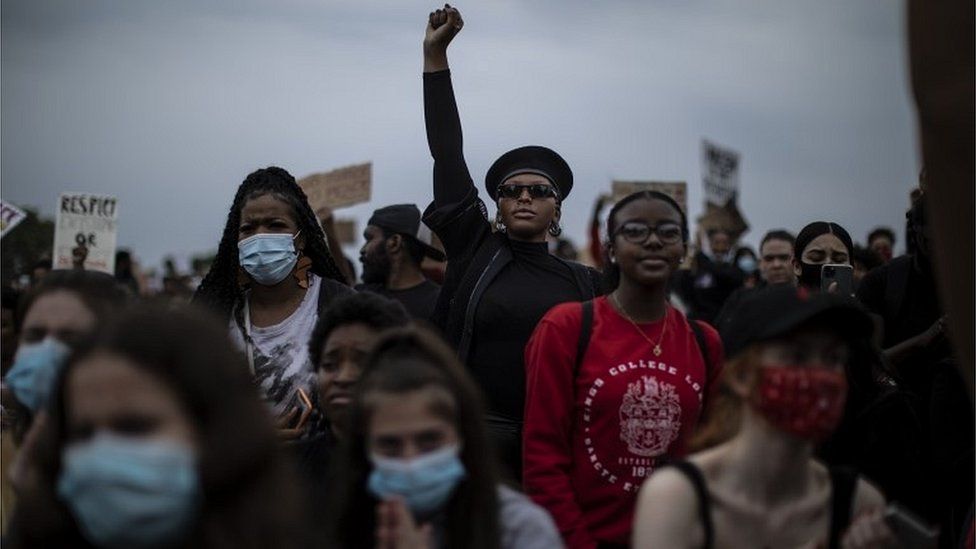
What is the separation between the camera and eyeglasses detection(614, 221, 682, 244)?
5.22 metres

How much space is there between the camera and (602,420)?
17.0 ft

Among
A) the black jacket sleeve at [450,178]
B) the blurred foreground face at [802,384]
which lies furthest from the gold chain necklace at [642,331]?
the blurred foreground face at [802,384]

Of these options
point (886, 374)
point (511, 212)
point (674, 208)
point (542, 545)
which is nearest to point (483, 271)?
point (511, 212)

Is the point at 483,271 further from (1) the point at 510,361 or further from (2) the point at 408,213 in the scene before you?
(2) the point at 408,213

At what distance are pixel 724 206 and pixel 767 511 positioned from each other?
1330 cm

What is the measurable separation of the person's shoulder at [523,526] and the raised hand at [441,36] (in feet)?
10.0

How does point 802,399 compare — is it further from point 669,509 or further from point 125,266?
point 125,266

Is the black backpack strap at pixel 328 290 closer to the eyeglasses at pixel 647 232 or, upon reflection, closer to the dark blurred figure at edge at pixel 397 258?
the eyeglasses at pixel 647 232

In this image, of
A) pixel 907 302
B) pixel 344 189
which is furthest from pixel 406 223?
pixel 907 302

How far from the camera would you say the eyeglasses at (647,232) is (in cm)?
522

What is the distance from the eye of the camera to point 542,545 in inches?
153

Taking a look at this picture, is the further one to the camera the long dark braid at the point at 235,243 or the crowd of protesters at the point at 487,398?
the long dark braid at the point at 235,243

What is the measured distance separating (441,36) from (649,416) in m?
2.26

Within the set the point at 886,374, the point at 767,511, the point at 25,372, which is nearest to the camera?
the point at 767,511
